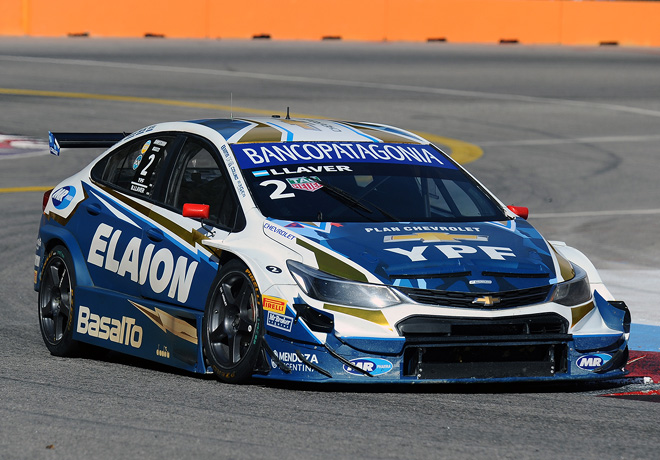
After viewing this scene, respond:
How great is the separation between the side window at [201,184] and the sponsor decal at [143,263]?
31cm

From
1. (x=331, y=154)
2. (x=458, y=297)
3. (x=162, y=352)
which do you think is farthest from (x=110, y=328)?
(x=458, y=297)

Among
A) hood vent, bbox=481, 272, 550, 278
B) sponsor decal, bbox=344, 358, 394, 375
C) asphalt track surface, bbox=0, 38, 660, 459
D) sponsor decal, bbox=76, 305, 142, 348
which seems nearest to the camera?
asphalt track surface, bbox=0, 38, 660, 459

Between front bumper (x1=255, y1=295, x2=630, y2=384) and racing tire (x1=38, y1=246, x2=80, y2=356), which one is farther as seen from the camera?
racing tire (x1=38, y1=246, x2=80, y2=356)

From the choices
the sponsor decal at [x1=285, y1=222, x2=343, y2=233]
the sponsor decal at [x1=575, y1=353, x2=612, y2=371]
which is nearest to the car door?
the sponsor decal at [x1=285, y1=222, x2=343, y2=233]

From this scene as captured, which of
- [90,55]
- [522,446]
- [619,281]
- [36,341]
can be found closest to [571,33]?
[90,55]

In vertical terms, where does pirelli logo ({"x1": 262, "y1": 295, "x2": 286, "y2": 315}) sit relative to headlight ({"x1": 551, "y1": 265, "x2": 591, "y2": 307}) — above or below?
below

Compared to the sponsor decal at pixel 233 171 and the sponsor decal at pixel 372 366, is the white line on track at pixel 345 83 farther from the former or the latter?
the sponsor decal at pixel 372 366

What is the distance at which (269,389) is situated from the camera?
6824 mm

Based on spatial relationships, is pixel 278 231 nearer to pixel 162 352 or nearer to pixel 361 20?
pixel 162 352

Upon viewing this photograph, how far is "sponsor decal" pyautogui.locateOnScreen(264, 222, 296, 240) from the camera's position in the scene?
695cm

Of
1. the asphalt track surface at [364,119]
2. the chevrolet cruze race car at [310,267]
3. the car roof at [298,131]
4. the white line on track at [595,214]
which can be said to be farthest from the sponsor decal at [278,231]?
the white line on track at [595,214]

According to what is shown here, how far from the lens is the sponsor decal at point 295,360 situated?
6551mm

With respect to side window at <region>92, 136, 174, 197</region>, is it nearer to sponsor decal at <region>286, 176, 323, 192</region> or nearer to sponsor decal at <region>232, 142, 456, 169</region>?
sponsor decal at <region>232, 142, 456, 169</region>

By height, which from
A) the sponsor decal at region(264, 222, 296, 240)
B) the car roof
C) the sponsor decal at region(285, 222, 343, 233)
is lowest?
the sponsor decal at region(264, 222, 296, 240)
